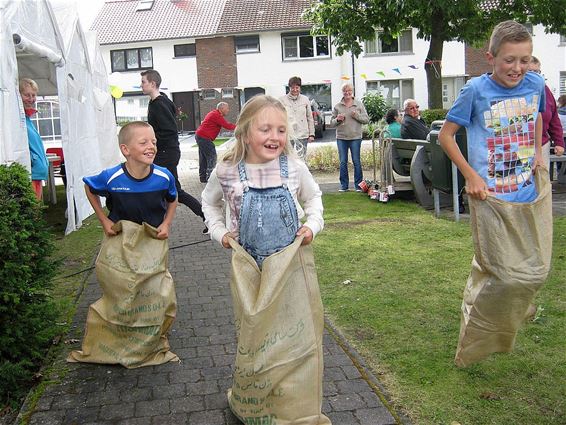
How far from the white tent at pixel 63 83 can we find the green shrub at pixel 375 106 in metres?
21.7

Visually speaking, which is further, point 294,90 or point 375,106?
point 375,106

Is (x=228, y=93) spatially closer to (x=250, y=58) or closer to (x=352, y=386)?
(x=250, y=58)

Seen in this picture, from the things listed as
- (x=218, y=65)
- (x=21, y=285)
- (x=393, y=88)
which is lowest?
(x=21, y=285)

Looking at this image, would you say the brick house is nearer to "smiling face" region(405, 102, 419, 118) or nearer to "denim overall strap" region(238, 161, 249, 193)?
"smiling face" region(405, 102, 419, 118)

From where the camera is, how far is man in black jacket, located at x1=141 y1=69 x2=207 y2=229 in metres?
8.51

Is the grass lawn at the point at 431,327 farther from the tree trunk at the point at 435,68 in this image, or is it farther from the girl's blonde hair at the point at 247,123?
the tree trunk at the point at 435,68

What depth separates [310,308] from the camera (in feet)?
9.98

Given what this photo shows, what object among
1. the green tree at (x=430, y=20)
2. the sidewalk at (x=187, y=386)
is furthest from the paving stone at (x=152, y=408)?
the green tree at (x=430, y=20)

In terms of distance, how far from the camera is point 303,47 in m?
39.8

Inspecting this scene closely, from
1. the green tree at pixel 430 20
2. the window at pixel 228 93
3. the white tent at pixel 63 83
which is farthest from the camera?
the window at pixel 228 93

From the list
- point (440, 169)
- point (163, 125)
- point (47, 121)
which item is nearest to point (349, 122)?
point (440, 169)

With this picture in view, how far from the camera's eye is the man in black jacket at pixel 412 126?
36.8 feet

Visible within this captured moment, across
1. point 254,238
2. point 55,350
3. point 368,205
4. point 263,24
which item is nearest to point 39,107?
point 368,205

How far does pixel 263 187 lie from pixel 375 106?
32.0 m
